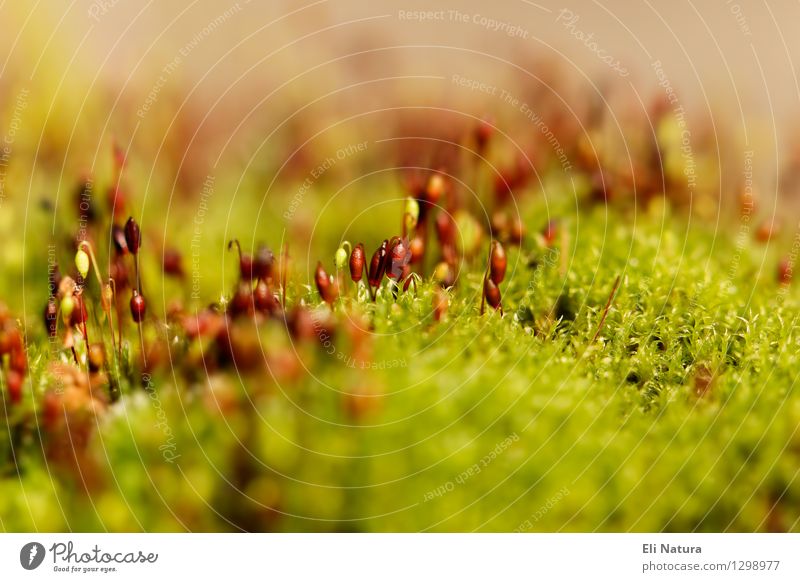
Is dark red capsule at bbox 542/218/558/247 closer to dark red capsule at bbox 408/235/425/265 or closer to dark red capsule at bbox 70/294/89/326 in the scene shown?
dark red capsule at bbox 408/235/425/265

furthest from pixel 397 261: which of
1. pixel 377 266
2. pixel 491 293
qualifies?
pixel 491 293

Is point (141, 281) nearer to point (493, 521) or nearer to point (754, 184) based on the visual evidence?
point (493, 521)

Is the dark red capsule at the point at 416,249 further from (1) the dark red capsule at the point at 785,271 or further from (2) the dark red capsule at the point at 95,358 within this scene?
(1) the dark red capsule at the point at 785,271

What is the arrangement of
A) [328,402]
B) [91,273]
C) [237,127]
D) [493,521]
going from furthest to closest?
1. [237,127]
2. [91,273]
3. [493,521]
4. [328,402]

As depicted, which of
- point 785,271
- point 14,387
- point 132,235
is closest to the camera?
point 14,387

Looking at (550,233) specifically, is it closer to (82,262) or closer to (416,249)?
(416,249)

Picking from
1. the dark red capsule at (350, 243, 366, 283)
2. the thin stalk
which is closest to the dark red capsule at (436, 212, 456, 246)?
the dark red capsule at (350, 243, 366, 283)
